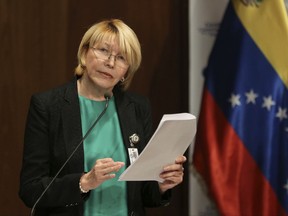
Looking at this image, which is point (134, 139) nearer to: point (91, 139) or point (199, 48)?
point (91, 139)

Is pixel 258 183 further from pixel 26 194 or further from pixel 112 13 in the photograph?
pixel 26 194

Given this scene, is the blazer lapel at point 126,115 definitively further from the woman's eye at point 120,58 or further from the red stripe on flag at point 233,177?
the red stripe on flag at point 233,177

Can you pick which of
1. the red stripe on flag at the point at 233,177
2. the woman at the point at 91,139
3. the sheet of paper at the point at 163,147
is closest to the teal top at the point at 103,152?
the woman at the point at 91,139

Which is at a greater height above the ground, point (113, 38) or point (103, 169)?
point (113, 38)

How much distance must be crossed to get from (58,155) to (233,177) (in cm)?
123

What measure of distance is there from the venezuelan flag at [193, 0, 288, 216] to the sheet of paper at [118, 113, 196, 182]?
1.07 meters

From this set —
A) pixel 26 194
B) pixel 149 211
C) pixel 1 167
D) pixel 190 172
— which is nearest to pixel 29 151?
pixel 26 194

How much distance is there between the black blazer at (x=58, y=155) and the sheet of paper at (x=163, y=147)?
146mm

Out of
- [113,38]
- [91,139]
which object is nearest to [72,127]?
[91,139]

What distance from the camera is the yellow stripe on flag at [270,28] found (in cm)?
256

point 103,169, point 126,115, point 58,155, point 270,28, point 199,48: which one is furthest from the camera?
point 199,48

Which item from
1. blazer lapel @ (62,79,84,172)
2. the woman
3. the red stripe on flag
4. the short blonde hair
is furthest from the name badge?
the red stripe on flag

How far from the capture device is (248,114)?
2641 millimetres

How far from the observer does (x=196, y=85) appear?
2.84 metres
